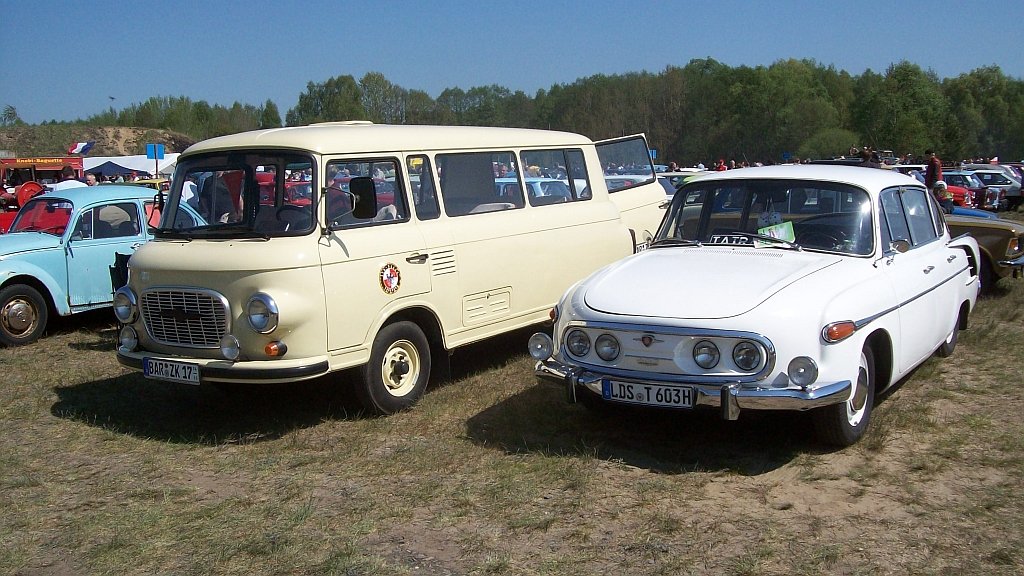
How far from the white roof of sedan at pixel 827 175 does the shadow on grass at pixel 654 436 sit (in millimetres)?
1728

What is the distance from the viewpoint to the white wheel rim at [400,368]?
6867 millimetres

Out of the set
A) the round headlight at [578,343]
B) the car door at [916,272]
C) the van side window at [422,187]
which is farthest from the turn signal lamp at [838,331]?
the van side window at [422,187]

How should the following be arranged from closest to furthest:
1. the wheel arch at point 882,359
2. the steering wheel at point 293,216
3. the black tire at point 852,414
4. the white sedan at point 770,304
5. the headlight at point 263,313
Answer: the white sedan at point 770,304
the black tire at point 852,414
the wheel arch at point 882,359
the headlight at point 263,313
the steering wheel at point 293,216

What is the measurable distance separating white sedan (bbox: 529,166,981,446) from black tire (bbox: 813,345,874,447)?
0.4 inches

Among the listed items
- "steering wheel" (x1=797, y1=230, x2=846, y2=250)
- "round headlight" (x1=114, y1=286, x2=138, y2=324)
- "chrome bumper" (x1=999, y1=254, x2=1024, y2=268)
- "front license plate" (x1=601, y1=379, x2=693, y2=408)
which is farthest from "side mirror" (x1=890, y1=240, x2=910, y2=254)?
"chrome bumper" (x1=999, y1=254, x2=1024, y2=268)

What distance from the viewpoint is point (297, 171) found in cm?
655

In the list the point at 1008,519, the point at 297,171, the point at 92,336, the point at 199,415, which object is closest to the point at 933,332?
the point at 1008,519

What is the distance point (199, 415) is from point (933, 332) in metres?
5.75

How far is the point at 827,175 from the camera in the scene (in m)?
6.52

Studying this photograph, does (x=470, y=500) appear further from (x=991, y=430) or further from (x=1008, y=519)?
(x=991, y=430)

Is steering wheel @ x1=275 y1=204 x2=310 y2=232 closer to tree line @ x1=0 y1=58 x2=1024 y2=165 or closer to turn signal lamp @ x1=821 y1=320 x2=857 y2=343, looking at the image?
turn signal lamp @ x1=821 y1=320 x2=857 y2=343

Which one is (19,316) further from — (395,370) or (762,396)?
(762,396)

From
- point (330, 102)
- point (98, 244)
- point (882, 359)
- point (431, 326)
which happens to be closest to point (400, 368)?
point (431, 326)

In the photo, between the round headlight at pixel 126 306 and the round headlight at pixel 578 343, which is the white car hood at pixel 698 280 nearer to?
the round headlight at pixel 578 343
